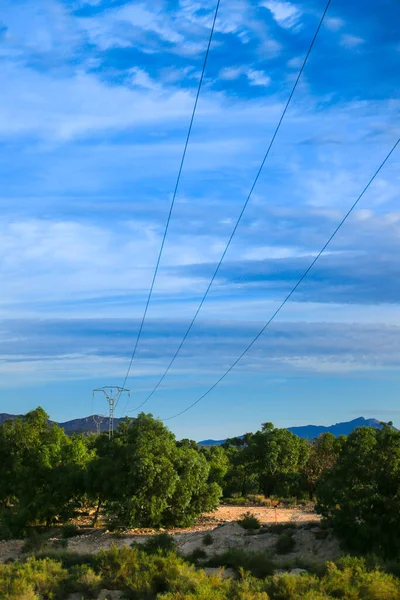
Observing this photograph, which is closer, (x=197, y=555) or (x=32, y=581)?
(x=32, y=581)

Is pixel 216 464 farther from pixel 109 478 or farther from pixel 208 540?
pixel 208 540

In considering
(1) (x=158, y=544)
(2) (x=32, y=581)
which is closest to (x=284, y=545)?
(1) (x=158, y=544)

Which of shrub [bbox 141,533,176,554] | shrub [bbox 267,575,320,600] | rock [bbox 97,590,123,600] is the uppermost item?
shrub [bbox 141,533,176,554]

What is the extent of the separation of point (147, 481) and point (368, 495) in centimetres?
1506

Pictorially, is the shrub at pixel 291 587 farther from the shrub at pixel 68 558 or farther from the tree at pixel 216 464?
the tree at pixel 216 464

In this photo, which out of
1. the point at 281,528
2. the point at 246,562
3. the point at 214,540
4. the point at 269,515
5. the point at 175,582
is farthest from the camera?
the point at 269,515

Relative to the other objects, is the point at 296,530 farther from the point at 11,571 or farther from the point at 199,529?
the point at 11,571

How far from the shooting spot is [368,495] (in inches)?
1255

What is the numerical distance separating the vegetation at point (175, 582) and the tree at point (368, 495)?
635 centimetres

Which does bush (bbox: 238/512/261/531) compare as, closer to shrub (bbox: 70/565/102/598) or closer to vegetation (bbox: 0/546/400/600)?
vegetation (bbox: 0/546/400/600)

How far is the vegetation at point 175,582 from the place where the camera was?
68.8 feet

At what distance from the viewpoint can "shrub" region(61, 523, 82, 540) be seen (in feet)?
145

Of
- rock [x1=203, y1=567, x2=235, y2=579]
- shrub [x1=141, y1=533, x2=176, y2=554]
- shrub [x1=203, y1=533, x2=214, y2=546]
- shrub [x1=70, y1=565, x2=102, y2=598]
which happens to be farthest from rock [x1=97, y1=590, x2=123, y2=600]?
shrub [x1=203, y1=533, x2=214, y2=546]

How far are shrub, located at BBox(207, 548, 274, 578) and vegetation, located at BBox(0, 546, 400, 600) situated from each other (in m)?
0.05
